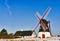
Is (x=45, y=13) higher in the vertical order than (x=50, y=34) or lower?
higher

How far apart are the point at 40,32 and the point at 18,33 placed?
24869mm

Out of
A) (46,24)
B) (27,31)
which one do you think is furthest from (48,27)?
(27,31)

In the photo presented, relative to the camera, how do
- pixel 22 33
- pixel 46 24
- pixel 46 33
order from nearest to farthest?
1. pixel 46 33
2. pixel 46 24
3. pixel 22 33

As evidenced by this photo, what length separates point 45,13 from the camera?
89.4m

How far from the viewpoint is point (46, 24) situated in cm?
9438

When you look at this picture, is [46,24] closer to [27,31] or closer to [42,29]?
[42,29]

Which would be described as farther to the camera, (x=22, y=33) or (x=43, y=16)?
(x=22, y=33)

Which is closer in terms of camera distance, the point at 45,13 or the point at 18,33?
the point at 45,13

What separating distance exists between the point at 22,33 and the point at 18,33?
261cm

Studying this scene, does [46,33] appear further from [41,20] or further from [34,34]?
[34,34]

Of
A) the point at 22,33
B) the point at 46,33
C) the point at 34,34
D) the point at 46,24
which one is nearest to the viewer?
the point at 46,33

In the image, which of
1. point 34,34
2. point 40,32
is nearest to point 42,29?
point 40,32

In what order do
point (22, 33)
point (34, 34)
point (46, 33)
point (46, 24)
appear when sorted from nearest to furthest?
point (46, 33) < point (46, 24) < point (34, 34) < point (22, 33)

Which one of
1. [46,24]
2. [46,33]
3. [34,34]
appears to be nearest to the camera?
[46,33]
